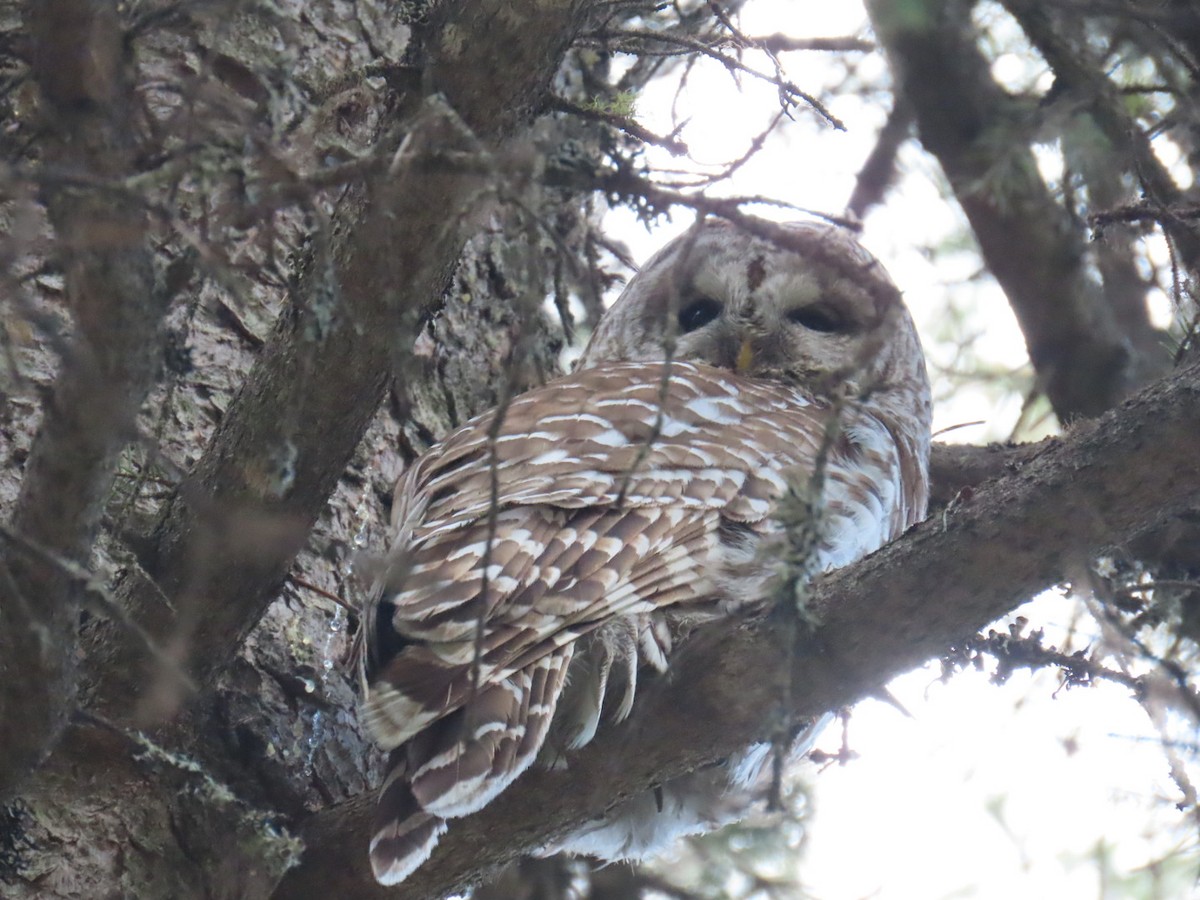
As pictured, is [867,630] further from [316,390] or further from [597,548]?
[316,390]

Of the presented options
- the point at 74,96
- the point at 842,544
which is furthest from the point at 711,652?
the point at 74,96

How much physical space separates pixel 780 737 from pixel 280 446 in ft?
2.61

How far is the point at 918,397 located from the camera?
4.17 m

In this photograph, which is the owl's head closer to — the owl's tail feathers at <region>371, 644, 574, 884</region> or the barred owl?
the barred owl

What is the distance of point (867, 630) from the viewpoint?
197 cm

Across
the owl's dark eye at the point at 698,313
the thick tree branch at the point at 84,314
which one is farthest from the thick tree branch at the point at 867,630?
the owl's dark eye at the point at 698,313

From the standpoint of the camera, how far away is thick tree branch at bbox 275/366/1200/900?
1893 millimetres

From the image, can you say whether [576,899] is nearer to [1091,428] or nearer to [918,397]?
[918,397]

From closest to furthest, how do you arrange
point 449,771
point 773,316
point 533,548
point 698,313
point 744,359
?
point 449,771
point 533,548
point 744,359
point 773,316
point 698,313

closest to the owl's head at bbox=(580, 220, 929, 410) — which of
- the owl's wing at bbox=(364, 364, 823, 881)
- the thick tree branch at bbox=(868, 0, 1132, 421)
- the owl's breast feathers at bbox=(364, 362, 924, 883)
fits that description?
the thick tree branch at bbox=(868, 0, 1132, 421)

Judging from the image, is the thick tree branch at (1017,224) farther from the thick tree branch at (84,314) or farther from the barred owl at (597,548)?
the thick tree branch at (84,314)

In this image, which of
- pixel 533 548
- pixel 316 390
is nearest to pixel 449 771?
pixel 533 548

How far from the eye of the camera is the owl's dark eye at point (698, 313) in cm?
413

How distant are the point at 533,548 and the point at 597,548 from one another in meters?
0.12
